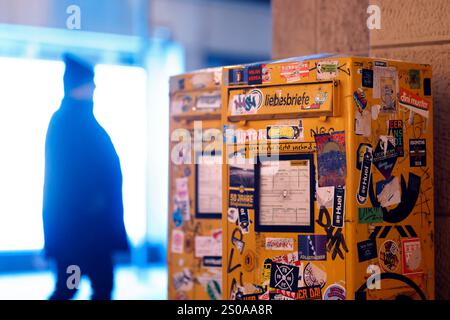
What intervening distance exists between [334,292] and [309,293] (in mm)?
119

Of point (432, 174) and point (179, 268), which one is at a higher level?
point (432, 174)

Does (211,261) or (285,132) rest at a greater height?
(285,132)

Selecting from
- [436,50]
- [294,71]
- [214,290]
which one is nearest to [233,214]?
[294,71]

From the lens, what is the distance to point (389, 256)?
131 inches

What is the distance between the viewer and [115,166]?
4.18 m

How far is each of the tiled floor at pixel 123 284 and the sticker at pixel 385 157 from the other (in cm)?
369

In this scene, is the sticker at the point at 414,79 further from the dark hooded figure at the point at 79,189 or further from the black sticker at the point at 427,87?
the dark hooded figure at the point at 79,189

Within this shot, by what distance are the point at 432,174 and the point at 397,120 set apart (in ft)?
1.15

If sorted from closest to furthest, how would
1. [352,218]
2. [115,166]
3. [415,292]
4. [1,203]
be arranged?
[352,218], [415,292], [1,203], [115,166]

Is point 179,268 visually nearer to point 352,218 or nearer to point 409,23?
point 352,218

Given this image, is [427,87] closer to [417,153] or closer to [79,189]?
[417,153]

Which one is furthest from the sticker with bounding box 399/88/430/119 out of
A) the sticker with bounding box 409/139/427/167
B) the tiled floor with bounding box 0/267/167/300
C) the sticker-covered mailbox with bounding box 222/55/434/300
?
the tiled floor with bounding box 0/267/167/300
